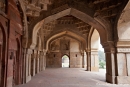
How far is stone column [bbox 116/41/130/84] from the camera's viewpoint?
5.81 meters

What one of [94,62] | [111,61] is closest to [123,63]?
[111,61]

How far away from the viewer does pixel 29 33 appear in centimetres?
648

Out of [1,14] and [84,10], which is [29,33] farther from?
[84,10]

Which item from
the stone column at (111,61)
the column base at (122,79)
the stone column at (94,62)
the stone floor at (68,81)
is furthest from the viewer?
the stone column at (94,62)

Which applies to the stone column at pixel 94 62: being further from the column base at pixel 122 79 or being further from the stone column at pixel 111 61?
the column base at pixel 122 79

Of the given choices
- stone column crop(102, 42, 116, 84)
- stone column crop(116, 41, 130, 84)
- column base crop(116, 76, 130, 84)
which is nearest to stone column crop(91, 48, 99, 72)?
stone column crop(102, 42, 116, 84)

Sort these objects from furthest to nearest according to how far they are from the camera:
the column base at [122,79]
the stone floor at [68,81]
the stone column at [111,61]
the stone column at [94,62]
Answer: the stone column at [94,62], the stone column at [111,61], the column base at [122,79], the stone floor at [68,81]

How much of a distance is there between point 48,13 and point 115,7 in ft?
10.7

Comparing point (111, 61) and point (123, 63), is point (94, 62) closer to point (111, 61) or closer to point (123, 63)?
point (111, 61)

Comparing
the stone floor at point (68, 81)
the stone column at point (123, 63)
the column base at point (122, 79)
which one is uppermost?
the stone column at point (123, 63)

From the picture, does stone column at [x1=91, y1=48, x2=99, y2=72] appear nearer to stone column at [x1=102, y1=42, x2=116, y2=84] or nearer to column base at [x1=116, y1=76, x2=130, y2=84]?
stone column at [x1=102, y1=42, x2=116, y2=84]

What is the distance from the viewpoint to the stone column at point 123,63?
5.81 metres

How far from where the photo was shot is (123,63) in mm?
5984

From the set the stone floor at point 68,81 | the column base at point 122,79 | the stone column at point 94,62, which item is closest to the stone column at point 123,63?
the column base at point 122,79
